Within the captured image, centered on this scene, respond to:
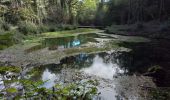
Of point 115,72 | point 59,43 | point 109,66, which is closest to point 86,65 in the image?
point 109,66

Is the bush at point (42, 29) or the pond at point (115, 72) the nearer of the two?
the pond at point (115, 72)

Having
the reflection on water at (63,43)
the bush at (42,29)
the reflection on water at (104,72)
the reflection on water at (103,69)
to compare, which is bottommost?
the reflection on water at (103,69)

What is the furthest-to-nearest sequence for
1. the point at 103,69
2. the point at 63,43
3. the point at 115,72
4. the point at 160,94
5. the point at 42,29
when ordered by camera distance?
the point at 42,29 → the point at 63,43 → the point at 103,69 → the point at 115,72 → the point at 160,94

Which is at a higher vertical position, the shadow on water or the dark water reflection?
the shadow on water

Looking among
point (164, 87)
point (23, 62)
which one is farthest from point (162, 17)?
point (164, 87)

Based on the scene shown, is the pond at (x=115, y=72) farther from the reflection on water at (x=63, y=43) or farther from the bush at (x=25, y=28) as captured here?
the bush at (x=25, y=28)

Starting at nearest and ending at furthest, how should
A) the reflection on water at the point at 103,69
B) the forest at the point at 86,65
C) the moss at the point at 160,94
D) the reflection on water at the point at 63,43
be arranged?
the forest at the point at 86,65 → the moss at the point at 160,94 → the reflection on water at the point at 103,69 → the reflection on water at the point at 63,43

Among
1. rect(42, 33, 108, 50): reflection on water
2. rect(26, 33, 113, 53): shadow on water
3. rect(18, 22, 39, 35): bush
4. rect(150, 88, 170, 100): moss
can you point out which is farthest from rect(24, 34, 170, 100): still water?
rect(18, 22, 39, 35): bush

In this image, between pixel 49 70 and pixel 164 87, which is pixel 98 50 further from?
pixel 164 87

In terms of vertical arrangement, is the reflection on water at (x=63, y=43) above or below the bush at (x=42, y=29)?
below

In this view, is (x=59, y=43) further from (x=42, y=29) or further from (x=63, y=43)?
(x=42, y=29)

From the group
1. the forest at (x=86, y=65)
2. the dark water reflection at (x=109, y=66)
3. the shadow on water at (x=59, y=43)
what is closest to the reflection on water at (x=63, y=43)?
the shadow on water at (x=59, y=43)

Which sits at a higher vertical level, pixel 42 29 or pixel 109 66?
pixel 42 29

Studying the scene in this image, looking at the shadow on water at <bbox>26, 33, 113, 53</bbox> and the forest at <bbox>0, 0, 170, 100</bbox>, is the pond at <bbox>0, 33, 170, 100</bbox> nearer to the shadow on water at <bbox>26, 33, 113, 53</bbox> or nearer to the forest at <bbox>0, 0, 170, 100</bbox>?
the forest at <bbox>0, 0, 170, 100</bbox>
